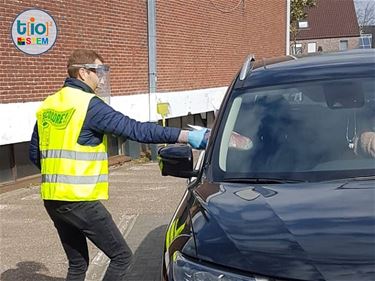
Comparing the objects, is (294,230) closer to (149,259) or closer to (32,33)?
(149,259)

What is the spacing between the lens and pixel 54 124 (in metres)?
3.38

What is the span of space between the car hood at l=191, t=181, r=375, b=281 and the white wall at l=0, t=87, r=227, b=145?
6.16 metres

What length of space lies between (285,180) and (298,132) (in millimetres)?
467

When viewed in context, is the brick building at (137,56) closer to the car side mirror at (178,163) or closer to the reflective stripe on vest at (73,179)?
the reflective stripe on vest at (73,179)

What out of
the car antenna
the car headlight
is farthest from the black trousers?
the car antenna

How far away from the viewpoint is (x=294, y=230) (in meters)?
2.16

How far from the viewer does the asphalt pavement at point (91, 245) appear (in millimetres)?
5004

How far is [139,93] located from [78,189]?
27.9ft

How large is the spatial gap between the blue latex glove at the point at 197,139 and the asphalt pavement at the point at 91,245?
1732mm

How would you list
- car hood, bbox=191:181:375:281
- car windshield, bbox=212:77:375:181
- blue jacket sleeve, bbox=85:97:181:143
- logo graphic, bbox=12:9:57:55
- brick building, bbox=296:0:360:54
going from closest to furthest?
car hood, bbox=191:181:375:281 < car windshield, bbox=212:77:375:181 < blue jacket sleeve, bbox=85:97:181:143 < logo graphic, bbox=12:9:57:55 < brick building, bbox=296:0:360:54

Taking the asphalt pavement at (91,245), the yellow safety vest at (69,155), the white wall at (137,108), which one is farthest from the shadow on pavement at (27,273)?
the white wall at (137,108)

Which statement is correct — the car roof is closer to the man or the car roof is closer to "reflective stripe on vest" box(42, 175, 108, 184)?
the man

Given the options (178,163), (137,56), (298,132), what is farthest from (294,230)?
(137,56)

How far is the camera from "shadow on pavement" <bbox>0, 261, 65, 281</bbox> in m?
4.83
